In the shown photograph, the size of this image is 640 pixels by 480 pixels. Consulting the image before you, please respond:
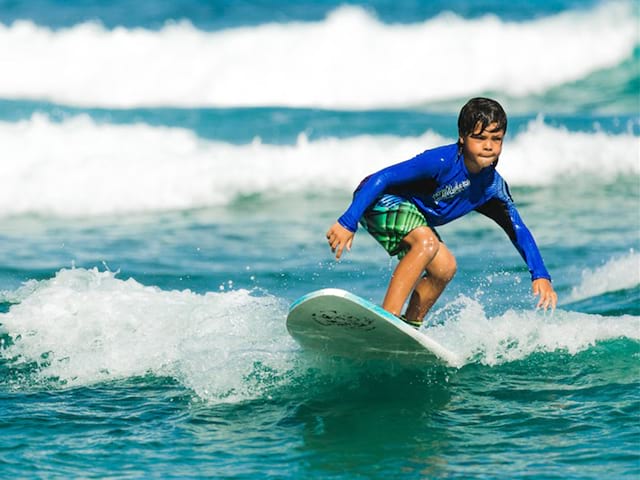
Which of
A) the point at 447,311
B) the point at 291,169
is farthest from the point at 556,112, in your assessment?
the point at 447,311

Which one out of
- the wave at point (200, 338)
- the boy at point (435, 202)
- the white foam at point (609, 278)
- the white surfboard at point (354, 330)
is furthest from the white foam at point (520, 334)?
the white foam at point (609, 278)

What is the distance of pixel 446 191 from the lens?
5.92 meters

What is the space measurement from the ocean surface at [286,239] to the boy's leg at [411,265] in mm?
489

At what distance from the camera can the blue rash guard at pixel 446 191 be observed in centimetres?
578

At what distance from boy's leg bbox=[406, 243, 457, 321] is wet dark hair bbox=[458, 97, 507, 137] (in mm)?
734

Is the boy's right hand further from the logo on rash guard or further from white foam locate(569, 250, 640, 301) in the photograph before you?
white foam locate(569, 250, 640, 301)

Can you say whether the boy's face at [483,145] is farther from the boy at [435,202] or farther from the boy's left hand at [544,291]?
the boy's left hand at [544,291]

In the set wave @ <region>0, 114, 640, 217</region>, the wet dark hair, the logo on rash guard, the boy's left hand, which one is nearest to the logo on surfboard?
the logo on rash guard

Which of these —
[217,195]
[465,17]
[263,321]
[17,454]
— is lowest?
[17,454]

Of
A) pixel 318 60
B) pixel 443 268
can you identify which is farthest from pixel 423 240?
pixel 318 60

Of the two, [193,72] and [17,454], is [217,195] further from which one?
[17,454]

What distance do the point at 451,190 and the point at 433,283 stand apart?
582 mm

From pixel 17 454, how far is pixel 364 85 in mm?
16021

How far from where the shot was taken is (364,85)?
66.9 feet
